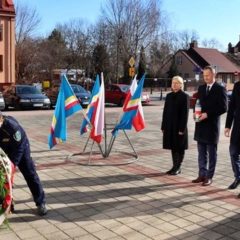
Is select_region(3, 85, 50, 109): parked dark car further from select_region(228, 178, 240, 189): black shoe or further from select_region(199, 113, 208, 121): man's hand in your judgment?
select_region(228, 178, 240, 189): black shoe

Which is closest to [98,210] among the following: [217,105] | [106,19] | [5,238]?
[5,238]

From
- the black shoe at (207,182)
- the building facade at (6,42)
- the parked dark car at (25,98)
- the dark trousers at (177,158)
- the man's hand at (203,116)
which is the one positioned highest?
the building facade at (6,42)

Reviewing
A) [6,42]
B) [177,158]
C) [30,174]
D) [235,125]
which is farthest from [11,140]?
[6,42]

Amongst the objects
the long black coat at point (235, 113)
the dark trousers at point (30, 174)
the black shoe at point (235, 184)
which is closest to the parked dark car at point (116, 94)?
the black shoe at point (235, 184)

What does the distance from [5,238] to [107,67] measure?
172 feet

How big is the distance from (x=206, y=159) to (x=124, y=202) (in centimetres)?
175

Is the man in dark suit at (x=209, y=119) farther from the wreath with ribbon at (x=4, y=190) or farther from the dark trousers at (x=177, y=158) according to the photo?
the wreath with ribbon at (x=4, y=190)

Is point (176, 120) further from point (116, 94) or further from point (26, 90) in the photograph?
point (116, 94)

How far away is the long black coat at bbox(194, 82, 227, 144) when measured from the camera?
6898 mm

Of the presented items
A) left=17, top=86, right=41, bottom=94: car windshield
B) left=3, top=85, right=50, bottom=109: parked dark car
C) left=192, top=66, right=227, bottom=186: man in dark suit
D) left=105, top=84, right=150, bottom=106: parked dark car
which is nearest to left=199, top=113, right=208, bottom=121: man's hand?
left=192, top=66, right=227, bottom=186: man in dark suit

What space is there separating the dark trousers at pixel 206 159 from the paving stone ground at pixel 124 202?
0.73 ft

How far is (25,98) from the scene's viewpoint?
2444 cm

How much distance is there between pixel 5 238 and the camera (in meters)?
4.79

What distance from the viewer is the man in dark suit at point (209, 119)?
690 centimetres
